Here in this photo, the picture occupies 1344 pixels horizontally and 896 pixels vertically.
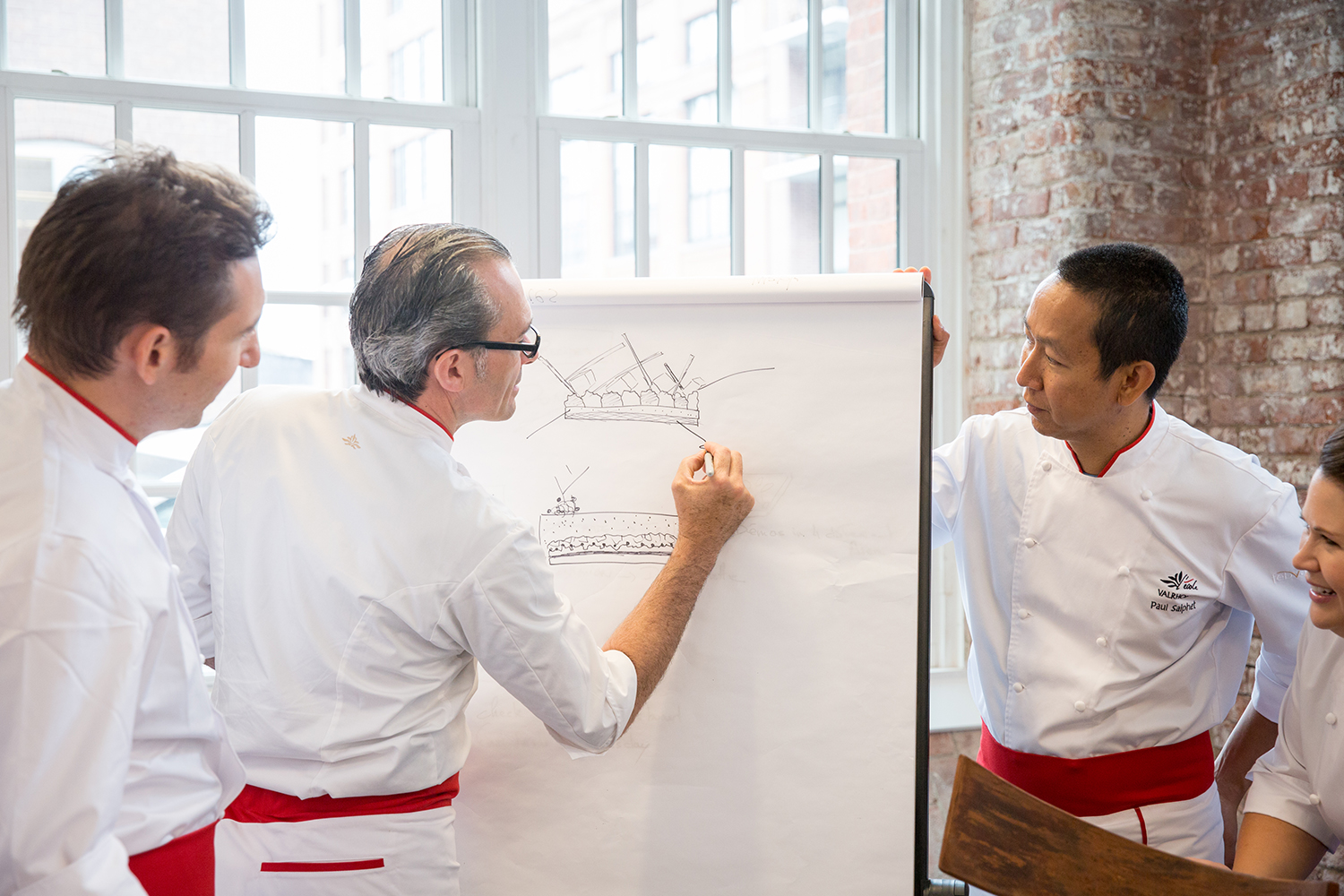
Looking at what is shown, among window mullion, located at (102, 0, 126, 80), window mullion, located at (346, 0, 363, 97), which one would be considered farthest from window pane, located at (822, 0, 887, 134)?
window mullion, located at (102, 0, 126, 80)

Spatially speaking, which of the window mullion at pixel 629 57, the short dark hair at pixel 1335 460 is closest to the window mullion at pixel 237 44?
the window mullion at pixel 629 57

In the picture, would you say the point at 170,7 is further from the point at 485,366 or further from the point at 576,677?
the point at 576,677

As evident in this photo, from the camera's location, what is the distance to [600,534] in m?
1.58

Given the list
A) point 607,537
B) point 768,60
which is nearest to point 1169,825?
point 607,537

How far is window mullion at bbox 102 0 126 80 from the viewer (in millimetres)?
2174

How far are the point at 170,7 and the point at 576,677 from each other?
A: 6.17 ft

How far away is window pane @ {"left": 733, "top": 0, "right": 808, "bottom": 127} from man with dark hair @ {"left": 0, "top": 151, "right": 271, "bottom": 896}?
74.0 inches

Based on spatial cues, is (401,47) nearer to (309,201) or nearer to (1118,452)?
Result: (309,201)

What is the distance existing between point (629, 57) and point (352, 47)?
2.19 ft

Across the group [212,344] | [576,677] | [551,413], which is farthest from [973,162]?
[212,344]

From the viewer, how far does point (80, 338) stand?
90 centimetres

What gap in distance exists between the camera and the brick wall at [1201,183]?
2.35 m

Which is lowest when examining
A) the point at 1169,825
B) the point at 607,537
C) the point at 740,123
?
the point at 1169,825

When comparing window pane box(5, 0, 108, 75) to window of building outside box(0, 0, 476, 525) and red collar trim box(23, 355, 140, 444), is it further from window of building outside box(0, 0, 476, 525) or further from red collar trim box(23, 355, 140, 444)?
red collar trim box(23, 355, 140, 444)
